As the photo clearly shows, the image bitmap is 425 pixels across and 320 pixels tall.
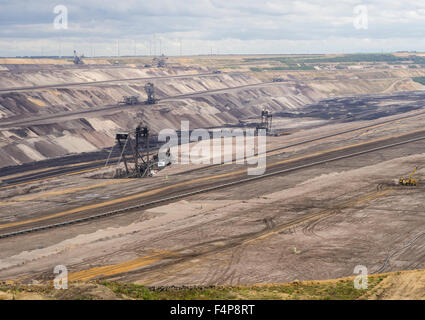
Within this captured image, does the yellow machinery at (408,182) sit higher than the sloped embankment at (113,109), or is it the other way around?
the sloped embankment at (113,109)

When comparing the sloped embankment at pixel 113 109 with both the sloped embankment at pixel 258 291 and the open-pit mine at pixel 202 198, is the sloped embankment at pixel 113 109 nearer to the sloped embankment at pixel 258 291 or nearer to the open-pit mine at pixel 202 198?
the open-pit mine at pixel 202 198

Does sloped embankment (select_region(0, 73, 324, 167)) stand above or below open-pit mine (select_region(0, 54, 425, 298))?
above

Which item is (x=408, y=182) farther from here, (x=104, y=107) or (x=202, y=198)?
(x=104, y=107)

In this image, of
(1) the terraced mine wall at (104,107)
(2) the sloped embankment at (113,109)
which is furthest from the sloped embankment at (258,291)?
(2) the sloped embankment at (113,109)

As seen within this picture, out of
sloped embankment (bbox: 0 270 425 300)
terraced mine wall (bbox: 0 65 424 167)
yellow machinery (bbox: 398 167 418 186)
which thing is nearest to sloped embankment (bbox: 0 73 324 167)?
terraced mine wall (bbox: 0 65 424 167)

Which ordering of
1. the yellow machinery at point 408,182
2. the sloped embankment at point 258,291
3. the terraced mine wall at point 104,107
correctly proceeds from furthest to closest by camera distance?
the terraced mine wall at point 104,107 → the yellow machinery at point 408,182 → the sloped embankment at point 258,291

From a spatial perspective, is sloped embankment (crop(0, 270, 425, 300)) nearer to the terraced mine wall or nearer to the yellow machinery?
the yellow machinery

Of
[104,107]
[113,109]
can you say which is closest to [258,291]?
[113,109]

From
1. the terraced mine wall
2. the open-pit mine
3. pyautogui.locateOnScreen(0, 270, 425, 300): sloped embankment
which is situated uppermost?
the terraced mine wall
